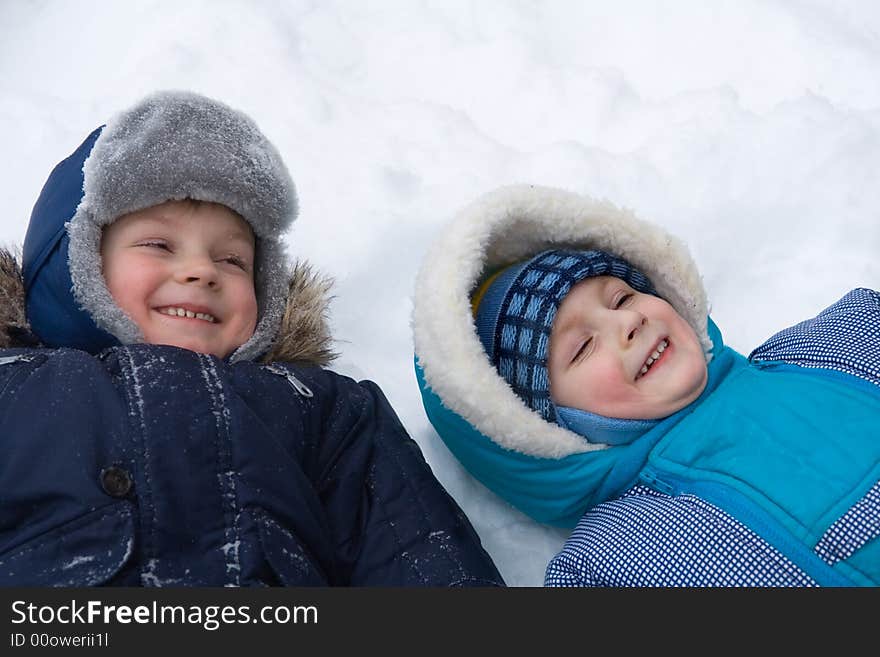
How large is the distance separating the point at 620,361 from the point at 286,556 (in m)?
0.64

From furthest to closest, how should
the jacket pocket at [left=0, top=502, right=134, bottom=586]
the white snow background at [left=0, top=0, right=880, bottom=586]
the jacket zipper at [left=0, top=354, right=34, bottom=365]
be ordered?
the white snow background at [left=0, top=0, right=880, bottom=586] < the jacket zipper at [left=0, top=354, right=34, bottom=365] < the jacket pocket at [left=0, top=502, right=134, bottom=586]

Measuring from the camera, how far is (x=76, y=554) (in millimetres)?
1155

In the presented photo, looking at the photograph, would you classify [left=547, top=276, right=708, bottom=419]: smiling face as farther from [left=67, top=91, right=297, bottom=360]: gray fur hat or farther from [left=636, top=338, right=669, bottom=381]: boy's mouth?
[left=67, top=91, right=297, bottom=360]: gray fur hat

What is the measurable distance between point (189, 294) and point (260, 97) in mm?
919

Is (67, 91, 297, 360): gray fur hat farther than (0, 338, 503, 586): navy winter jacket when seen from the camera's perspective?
Yes

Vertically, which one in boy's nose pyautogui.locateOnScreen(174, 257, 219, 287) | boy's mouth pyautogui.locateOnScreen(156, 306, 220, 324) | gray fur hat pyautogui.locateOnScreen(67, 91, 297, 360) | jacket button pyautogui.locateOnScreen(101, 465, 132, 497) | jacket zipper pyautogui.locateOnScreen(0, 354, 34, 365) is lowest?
jacket button pyautogui.locateOnScreen(101, 465, 132, 497)

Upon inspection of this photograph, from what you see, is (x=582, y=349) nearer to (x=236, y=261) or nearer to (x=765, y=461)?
(x=765, y=461)

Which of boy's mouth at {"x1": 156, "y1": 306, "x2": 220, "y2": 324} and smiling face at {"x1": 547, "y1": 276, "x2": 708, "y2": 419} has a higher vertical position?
boy's mouth at {"x1": 156, "y1": 306, "x2": 220, "y2": 324}

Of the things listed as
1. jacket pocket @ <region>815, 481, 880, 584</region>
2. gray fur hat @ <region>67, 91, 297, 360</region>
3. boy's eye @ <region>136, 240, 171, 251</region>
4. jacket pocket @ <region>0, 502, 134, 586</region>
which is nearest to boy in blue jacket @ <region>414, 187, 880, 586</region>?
jacket pocket @ <region>815, 481, 880, 584</region>

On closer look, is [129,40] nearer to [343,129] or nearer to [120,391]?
[343,129]

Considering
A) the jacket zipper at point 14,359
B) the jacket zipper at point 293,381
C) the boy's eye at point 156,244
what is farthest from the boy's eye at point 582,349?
the jacket zipper at point 14,359

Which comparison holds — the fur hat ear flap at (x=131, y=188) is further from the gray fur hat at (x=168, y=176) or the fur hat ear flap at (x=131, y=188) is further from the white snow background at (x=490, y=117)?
the white snow background at (x=490, y=117)

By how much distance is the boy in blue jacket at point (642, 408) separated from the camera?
131cm

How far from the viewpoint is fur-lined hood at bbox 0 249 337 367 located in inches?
58.8
